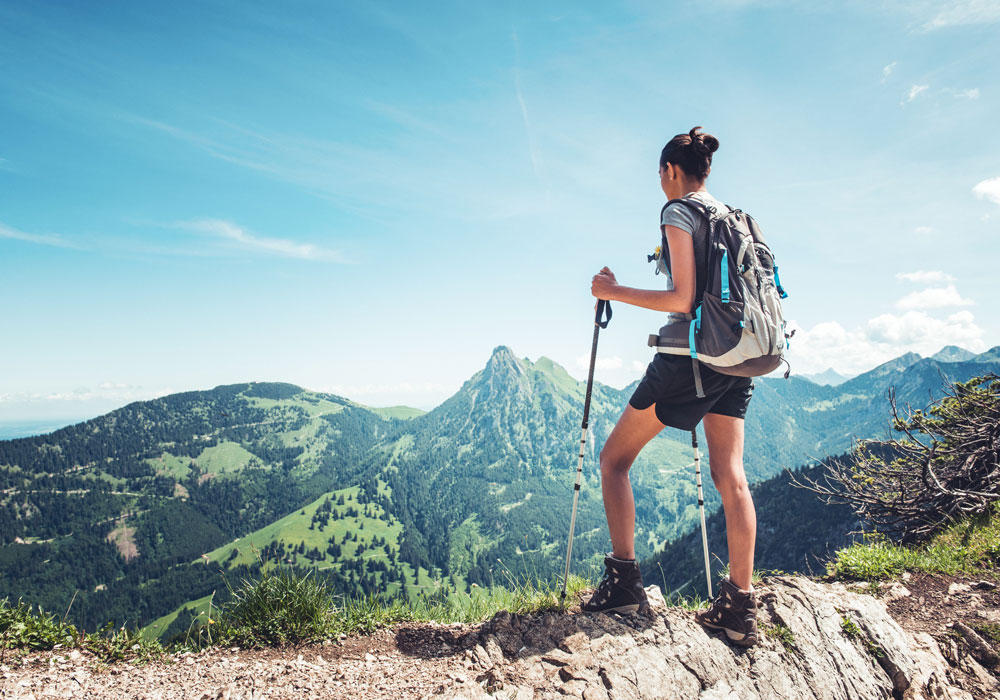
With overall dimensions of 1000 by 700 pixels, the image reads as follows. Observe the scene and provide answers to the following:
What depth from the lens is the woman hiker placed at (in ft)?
12.4

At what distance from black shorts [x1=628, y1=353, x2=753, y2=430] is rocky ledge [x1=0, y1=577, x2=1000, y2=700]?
1.94 m

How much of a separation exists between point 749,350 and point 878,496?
745 centimetres

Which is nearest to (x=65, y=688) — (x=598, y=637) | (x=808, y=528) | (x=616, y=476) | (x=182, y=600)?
(x=598, y=637)

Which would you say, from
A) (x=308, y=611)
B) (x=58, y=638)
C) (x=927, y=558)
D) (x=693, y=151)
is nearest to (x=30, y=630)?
(x=58, y=638)

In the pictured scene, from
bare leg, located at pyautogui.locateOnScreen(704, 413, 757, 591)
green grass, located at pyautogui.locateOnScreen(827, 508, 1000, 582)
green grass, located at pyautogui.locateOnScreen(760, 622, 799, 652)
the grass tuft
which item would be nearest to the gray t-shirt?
bare leg, located at pyautogui.locateOnScreen(704, 413, 757, 591)

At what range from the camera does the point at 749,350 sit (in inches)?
139

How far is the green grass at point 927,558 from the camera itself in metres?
5.83

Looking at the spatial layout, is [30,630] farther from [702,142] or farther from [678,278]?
[702,142]

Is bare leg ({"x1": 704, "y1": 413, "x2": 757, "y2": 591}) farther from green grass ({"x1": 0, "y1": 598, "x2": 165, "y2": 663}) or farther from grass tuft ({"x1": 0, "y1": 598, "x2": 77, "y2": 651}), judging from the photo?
grass tuft ({"x1": 0, "y1": 598, "x2": 77, "y2": 651})

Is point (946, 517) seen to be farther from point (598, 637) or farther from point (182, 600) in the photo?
point (182, 600)

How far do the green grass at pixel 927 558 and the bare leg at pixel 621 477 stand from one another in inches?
142

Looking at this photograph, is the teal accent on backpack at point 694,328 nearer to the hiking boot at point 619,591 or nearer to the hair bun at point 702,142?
the hair bun at point 702,142

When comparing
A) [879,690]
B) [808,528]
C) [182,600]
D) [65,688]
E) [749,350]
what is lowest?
[182,600]

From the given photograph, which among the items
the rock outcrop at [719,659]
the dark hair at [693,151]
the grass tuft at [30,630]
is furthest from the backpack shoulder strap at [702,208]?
the grass tuft at [30,630]
